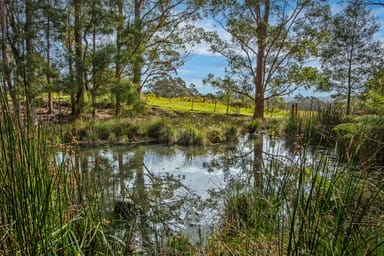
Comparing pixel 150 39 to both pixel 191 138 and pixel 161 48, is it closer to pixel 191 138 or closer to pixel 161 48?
pixel 161 48

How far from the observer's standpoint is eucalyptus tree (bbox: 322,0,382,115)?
432 inches

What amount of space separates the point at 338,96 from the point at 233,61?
454 cm

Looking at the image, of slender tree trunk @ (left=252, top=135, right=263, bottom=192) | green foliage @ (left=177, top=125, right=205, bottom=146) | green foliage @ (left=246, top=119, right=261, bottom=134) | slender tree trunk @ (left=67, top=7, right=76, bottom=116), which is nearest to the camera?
slender tree trunk @ (left=252, top=135, right=263, bottom=192)

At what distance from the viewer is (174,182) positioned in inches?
166

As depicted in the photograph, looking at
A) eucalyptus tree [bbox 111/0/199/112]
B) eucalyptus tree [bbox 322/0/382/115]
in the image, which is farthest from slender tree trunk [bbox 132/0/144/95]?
eucalyptus tree [bbox 322/0/382/115]

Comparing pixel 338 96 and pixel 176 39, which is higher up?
pixel 176 39

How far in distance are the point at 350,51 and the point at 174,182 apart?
10.2m

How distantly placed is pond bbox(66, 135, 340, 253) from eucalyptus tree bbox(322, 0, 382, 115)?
6.07 meters

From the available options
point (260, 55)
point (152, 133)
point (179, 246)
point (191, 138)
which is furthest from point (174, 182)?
point (260, 55)

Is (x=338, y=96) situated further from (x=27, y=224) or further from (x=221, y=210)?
(x=27, y=224)

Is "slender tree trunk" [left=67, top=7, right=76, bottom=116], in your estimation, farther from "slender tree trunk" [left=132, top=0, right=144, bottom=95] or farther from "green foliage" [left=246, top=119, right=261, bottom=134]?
"green foliage" [left=246, top=119, right=261, bottom=134]

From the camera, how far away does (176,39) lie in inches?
536

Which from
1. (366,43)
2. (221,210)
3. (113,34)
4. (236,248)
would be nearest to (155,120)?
(113,34)

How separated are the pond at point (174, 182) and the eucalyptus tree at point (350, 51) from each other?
607 centimetres
